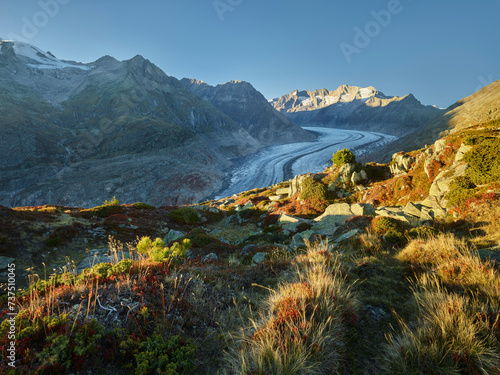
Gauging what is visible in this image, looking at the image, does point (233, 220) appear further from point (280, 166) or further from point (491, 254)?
point (280, 166)

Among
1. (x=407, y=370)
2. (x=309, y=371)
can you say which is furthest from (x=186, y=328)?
(x=407, y=370)

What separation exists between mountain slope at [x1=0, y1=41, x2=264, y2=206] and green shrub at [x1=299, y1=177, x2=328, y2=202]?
49.4m

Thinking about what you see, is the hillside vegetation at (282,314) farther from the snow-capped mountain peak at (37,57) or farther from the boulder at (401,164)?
the snow-capped mountain peak at (37,57)

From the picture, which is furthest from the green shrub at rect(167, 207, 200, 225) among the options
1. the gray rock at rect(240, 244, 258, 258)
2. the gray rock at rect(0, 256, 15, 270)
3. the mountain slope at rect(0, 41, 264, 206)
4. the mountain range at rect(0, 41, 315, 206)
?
the mountain slope at rect(0, 41, 264, 206)

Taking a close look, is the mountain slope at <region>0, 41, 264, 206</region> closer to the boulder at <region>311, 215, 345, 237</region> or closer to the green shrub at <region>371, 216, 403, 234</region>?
the boulder at <region>311, 215, 345, 237</region>

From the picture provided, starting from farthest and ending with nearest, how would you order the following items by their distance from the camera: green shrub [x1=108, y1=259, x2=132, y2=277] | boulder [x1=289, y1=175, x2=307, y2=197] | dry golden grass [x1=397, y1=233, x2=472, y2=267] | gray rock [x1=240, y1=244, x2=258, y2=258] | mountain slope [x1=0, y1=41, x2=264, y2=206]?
1. mountain slope [x1=0, y1=41, x2=264, y2=206]
2. boulder [x1=289, y1=175, x2=307, y2=197]
3. gray rock [x1=240, y1=244, x2=258, y2=258]
4. dry golden grass [x1=397, y1=233, x2=472, y2=267]
5. green shrub [x1=108, y1=259, x2=132, y2=277]

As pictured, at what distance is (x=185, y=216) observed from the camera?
76.3ft

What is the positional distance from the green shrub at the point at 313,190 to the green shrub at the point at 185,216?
12.5 m

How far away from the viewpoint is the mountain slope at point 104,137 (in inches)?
2603

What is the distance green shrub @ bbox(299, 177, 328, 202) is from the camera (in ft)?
75.1

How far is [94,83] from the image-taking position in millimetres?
131750

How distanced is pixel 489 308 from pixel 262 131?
188m

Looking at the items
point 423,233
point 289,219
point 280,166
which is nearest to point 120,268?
point 423,233

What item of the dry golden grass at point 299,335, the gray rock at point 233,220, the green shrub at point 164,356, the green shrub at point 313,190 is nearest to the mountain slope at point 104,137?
the gray rock at point 233,220
